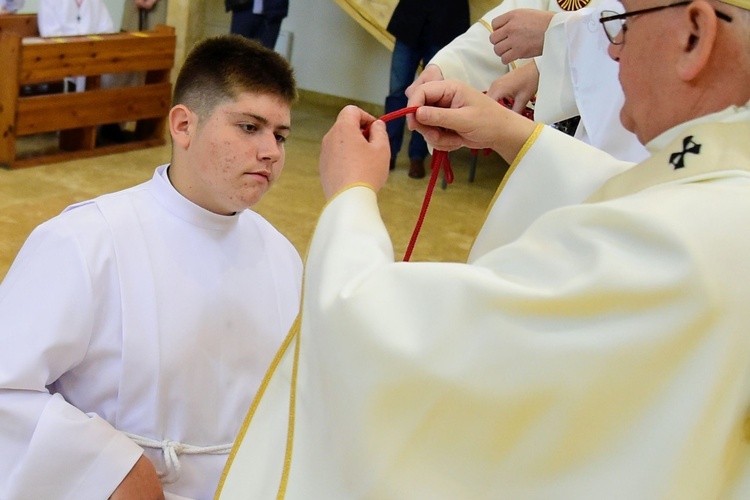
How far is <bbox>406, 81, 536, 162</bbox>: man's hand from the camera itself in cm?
145

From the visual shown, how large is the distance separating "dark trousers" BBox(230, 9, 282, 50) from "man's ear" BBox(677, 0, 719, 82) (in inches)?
227

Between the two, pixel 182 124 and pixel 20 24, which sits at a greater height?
pixel 182 124

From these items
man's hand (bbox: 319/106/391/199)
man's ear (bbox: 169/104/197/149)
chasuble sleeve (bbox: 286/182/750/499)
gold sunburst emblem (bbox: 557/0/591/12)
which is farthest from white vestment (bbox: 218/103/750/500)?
gold sunburst emblem (bbox: 557/0/591/12)

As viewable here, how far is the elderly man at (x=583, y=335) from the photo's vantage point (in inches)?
41.2

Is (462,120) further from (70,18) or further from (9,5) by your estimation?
(70,18)

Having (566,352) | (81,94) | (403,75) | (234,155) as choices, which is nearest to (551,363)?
(566,352)

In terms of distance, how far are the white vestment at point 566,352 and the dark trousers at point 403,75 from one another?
5381 mm

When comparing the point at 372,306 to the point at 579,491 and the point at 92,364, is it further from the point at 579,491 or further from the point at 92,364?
the point at 92,364

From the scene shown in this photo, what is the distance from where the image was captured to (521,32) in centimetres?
218

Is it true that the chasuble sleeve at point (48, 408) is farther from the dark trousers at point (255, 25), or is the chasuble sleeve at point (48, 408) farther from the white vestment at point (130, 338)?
the dark trousers at point (255, 25)

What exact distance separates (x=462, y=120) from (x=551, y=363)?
54 centimetres

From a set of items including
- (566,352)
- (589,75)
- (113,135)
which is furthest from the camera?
(113,135)

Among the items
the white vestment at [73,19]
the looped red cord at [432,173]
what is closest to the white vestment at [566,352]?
the looped red cord at [432,173]

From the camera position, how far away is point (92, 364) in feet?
6.01
